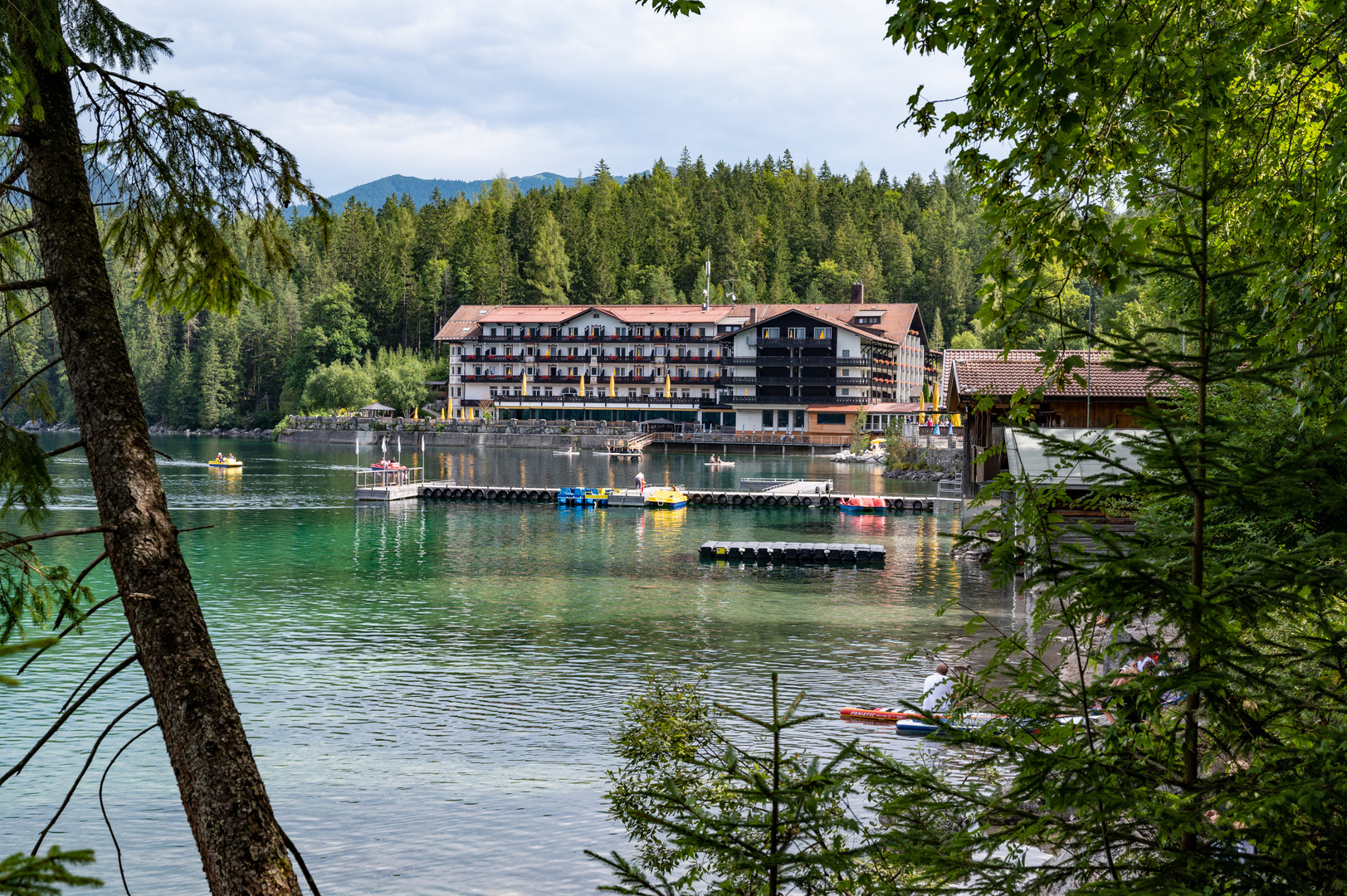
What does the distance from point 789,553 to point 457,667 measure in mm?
17541

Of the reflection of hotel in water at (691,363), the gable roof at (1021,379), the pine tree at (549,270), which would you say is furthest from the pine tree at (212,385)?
the gable roof at (1021,379)

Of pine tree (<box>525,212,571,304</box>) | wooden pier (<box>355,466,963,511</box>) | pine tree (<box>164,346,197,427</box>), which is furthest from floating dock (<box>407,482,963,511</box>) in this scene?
pine tree (<box>164,346,197,427</box>)

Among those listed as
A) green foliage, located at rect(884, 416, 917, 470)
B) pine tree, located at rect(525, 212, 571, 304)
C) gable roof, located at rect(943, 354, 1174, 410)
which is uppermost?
pine tree, located at rect(525, 212, 571, 304)

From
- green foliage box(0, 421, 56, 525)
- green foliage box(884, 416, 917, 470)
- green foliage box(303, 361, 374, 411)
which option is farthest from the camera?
green foliage box(303, 361, 374, 411)

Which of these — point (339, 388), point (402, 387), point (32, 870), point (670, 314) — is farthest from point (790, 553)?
point (339, 388)

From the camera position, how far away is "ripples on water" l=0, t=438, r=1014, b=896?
14.3 m

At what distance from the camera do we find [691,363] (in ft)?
358

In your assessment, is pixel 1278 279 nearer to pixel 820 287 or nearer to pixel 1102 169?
pixel 1102 169

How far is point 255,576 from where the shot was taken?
32938 mm

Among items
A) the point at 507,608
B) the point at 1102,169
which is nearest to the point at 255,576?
the point at 507,608

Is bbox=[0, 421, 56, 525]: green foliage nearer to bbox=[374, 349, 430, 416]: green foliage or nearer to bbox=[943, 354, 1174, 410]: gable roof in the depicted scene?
bbox=[943, 354, 1174, 410]: gable roof

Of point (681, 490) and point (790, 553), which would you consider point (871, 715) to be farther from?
point (681, 490)

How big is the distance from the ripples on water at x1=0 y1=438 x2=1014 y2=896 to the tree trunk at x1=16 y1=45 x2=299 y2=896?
869 cm

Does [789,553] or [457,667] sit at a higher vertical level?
[789,553]
